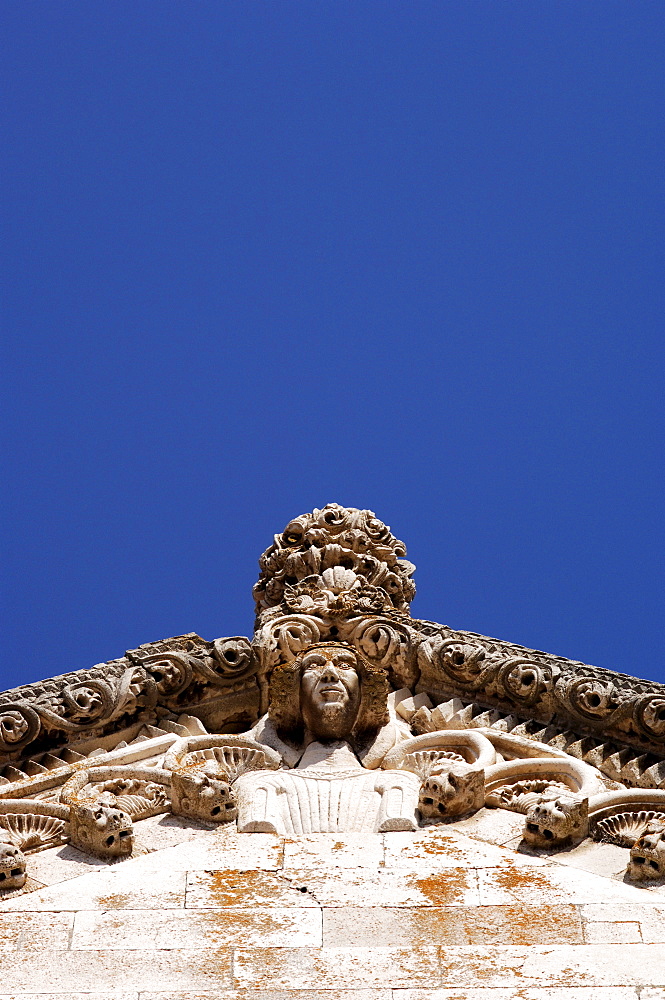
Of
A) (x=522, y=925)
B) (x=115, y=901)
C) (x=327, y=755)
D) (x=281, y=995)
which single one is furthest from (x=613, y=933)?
(x=327, y=755)

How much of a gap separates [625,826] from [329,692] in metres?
2.58

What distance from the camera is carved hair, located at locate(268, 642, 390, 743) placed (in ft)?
45.3

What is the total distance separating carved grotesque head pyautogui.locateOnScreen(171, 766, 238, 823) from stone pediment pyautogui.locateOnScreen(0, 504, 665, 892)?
0.01 metres

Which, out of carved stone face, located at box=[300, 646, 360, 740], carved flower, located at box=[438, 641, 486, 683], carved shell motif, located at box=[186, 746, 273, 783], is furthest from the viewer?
carved flower, located at box=[438, 641, 486, 683]

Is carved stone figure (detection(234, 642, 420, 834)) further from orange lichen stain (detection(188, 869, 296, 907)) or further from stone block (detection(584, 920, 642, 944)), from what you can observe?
stone block (detection(584, 920, 642, 944))

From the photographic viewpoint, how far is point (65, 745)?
45.7 feet

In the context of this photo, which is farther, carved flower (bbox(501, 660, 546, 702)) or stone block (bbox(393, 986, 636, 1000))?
carved flower (bbox(501, 660, 546, 702))

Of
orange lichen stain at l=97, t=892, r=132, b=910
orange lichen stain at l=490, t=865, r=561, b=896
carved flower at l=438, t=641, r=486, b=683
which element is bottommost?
orange lichen stain at l=97, t=892, r=132, b=910

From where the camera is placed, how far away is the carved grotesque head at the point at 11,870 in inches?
451

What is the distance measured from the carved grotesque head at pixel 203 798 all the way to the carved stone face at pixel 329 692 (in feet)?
3.88

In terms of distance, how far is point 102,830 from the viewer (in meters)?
11.9

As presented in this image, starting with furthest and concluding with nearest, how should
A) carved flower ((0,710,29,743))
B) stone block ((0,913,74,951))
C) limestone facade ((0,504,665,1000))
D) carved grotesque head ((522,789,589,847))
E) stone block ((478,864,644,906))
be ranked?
carved flower ((0,710,29,743))
carved grotesque head ((522,789,589,847))
stone block ((478,864,644,906))
stone block ((0,913,74,951))
limestone facade ((0,504,665,1000))

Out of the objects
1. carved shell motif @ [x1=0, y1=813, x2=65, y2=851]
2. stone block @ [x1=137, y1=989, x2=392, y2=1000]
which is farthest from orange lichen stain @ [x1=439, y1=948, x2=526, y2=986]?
carved shell motif @ [x1=0, y1=813, x2=65, y2=851]

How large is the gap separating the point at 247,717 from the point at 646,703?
123 inches
